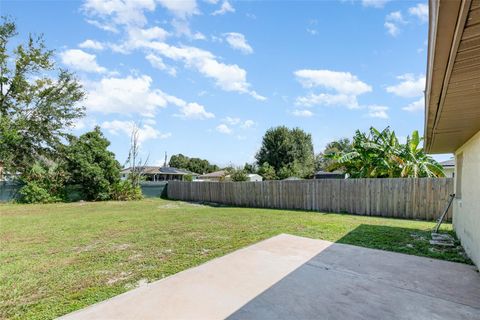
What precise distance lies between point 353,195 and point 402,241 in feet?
15.7

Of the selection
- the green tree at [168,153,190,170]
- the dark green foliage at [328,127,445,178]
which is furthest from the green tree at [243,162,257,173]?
the green tree at [168,153,190,170]

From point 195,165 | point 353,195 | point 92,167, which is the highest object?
point 195,165

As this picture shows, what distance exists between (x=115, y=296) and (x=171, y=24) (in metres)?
8.57

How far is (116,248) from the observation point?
5.56 metres

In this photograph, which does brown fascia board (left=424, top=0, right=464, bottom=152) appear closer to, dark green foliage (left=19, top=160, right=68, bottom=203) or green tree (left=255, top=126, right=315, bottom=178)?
dark green foliage (left=19, top=160, right=68, bottom=203)

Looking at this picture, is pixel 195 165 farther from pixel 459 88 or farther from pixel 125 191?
pixel 459 88

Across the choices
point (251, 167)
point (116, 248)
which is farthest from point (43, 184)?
point (251, 167)

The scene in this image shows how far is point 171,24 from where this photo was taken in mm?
8930

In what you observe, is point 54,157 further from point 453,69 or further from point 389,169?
point 453,69

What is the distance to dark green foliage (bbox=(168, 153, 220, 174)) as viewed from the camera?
57.5 metres

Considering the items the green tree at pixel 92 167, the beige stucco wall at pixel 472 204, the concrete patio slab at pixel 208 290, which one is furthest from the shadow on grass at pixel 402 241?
the green tree at pixel 92 167

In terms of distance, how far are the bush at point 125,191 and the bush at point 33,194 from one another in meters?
3.62

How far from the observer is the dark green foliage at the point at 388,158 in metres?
11.4

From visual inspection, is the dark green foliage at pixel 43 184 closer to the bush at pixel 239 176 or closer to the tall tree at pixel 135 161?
the tall tree at pixel 135 161
